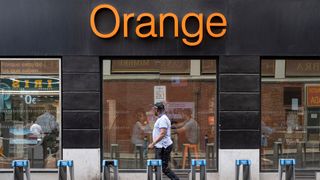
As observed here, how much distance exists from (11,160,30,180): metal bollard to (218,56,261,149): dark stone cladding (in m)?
4.66

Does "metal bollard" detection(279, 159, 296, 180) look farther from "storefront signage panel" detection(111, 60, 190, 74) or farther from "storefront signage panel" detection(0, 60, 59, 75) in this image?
"storefront signage panel" detection(0, 60, 59, 75)

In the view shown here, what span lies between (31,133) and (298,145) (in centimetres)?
693

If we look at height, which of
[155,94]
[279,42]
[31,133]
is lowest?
[31,133]

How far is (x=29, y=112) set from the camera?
40.0 ft

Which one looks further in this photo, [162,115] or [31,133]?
[31,133]

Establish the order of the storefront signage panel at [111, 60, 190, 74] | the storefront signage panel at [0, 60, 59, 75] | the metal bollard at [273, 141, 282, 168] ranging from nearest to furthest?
the storefront signage panel at [0, 60, 59, 75] → the storefront signage panel at [111, 60, 190, 74] → the metal bollard at [273, 141, 282, 168]

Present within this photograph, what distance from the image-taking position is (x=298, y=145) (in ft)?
40.6

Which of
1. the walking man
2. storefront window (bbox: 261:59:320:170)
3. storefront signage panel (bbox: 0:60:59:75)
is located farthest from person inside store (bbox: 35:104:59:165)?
storefront window (bbox: 261:59:320:170)

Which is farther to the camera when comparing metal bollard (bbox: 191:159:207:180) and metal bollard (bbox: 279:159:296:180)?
metal bollard (bbox: 279:159:296:180)

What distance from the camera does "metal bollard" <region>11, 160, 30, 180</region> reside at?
9.91 metres

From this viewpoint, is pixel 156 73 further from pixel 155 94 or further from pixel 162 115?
pixel 162 115

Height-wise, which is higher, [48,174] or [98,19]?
[98,19]

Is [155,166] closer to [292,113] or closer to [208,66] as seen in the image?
[208,66]

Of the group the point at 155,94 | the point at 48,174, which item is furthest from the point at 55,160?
the point at 155,94
